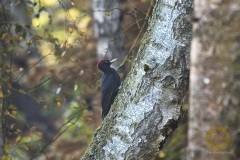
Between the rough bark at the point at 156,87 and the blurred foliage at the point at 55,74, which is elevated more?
the rough bark at the point at 156,87

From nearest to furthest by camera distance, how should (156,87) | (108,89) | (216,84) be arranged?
(216,84)
(156,87)
(108,89)

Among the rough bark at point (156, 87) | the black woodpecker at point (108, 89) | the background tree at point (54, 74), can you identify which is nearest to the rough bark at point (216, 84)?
the rough bark at point (156, 87)

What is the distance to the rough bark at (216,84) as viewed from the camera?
2.27 m

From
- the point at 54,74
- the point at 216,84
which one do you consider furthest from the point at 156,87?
the point at 54,74

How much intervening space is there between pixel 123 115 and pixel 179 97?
456mm

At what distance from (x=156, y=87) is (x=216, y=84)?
1914mm

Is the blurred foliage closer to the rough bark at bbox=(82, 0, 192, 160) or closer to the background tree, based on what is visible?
the background tree

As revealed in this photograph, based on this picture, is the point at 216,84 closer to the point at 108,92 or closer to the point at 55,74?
the point at 108,92

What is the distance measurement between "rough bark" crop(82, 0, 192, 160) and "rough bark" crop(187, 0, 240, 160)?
6.08 ft

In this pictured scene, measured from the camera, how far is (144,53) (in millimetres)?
4289

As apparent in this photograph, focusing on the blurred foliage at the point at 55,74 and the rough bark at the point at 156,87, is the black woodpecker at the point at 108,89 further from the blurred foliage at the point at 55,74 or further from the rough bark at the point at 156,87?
the rough bark at the point at 156,87

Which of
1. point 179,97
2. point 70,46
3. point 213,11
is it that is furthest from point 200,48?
point 70,46

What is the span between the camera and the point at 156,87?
4191 mm

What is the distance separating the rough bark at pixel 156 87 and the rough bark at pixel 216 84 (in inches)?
73.0
